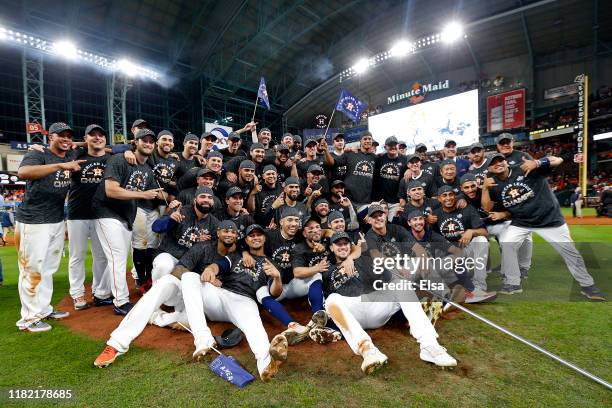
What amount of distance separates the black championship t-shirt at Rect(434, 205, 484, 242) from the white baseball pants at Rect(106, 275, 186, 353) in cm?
402

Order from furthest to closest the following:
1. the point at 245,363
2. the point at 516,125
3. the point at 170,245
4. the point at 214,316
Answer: the point at 516,125, the point at 170,245, the point at 214,316, the point at 245,363

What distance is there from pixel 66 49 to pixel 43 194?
19561 mm

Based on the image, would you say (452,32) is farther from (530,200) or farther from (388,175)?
(530,200)

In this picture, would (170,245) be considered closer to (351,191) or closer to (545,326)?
(351,191)

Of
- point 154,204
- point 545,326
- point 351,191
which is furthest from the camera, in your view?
point 351,191

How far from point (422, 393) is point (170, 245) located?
3.61 meters

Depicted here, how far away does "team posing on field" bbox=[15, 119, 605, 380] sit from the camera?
3.38 meters

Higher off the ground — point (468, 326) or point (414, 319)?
point (414, 319)

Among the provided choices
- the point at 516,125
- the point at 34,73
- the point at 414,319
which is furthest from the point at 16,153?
the point at 516,125

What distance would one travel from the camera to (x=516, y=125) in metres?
24.3

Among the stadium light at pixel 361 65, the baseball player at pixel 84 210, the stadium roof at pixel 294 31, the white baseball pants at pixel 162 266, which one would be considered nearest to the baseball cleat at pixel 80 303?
the baseball player at pixel 84 210

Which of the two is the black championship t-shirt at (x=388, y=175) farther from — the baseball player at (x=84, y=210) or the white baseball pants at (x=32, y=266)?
the white baseball pants at (x=32, y=266)

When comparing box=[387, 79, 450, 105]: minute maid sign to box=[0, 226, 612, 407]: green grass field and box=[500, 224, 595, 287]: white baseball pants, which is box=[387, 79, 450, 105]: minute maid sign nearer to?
box=[500, 224, 595, 287]: white baseball pants

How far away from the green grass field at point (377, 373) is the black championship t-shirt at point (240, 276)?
773 mm
